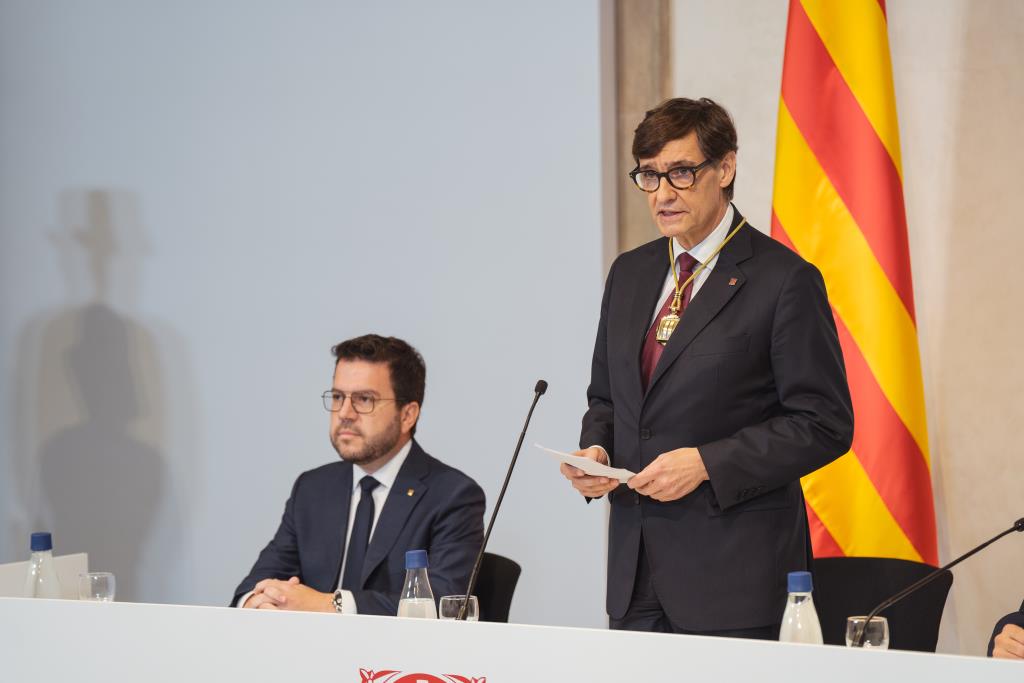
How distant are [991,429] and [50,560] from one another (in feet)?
8.99

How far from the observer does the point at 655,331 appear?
235 cm

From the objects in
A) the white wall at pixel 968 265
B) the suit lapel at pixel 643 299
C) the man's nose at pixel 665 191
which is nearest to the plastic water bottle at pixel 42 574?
the suit lapel at pixel 643 299

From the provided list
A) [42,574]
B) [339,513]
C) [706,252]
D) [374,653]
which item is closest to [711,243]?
[706,252]

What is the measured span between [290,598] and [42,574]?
57 centimetres

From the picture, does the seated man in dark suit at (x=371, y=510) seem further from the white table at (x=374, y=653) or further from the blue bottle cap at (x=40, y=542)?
the white table at (x=374, y=653)

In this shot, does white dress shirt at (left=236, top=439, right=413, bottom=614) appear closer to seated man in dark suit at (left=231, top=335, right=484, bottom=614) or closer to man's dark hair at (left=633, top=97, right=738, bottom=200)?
seated man in dark suit at (left=231, top=335, right=484, bottom=614)

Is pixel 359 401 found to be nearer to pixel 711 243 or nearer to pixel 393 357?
pixel 393 357

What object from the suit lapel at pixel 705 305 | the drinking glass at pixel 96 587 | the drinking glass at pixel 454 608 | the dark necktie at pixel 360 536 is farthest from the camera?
the dark necktie at pixel 360 536

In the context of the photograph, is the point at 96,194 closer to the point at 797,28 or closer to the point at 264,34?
the point at 264,34

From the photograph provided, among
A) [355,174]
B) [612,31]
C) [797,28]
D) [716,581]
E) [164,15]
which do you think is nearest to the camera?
[716,581]

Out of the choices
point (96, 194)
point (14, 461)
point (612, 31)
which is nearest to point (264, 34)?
point (96, 194)

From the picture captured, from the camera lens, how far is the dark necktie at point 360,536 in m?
2.97

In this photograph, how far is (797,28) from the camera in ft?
11.4

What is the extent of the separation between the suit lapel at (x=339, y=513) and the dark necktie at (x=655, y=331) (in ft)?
3.55
